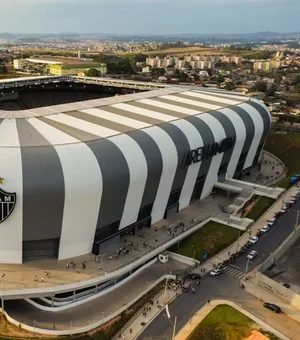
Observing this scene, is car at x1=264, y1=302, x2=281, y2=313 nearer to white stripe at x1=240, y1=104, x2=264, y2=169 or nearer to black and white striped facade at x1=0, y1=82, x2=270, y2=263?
black and white striped facade at x1=0, y1=82, x2=270, y2=263

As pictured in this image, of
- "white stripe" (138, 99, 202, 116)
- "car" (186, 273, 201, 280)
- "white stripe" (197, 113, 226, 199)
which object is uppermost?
"white stripe" (138, 99, 202, 116)

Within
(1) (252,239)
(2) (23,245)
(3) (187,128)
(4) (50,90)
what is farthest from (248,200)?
(4) (50,90)

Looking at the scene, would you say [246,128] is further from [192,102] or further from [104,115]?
[104,115]

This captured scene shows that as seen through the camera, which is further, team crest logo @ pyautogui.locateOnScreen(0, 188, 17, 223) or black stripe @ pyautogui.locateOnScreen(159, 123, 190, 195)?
black stripe @ pyautogui.locateOnScreen(159, 123, 190, 195)

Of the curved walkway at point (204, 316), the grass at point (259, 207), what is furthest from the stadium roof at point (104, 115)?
the curved walkway at point (204, 316)

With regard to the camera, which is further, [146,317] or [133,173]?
[133,173]

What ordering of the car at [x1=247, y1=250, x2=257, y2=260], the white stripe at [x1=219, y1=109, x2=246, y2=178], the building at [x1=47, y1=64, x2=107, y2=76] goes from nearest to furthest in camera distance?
1. the car at [x1=247, y1=250, x2=257, y2=260]
2. the white stripe at [x1=219, y1=109, x2=246, y2=178]
3. the building at [x1=47, y1=64, x2=107, y2=76]

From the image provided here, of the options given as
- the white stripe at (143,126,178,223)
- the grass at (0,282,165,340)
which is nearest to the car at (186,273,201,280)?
the grass at (0,282,165,340)

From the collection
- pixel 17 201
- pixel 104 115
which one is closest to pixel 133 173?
pixel 17 201
